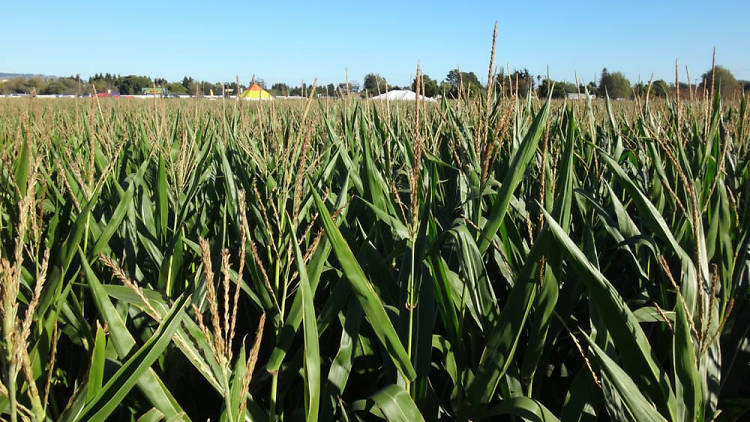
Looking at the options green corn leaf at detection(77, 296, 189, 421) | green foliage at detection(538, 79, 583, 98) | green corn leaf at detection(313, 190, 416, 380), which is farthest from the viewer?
green foliage at detection(538, 79, 583, 98)

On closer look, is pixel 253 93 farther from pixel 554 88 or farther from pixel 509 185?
pixel 554 88

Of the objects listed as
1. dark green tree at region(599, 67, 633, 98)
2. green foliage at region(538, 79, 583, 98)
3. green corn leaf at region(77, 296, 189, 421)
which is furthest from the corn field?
dark green tree at region(599, 67, 633, 98)

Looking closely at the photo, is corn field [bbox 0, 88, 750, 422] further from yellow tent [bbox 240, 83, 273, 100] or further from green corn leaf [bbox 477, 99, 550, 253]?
yellow tent [bbox 240, 83, 273, 100]

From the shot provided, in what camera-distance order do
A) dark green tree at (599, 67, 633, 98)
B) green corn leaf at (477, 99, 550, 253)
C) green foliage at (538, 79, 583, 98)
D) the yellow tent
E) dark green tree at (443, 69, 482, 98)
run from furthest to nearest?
dark green tree at (599, 67, 633, 98) < the yellow tent < dark green tree at (443, 69, 482, 98) < green foliage at (538, 79, 583, 98) < green corn leaf at (477, 99, 550, 253)

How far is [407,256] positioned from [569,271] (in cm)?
38

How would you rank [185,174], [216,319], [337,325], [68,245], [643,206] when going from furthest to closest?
1. [185,174]
2. [337,325]
3. [643,206]
4. [68,245]
5. [216,319]

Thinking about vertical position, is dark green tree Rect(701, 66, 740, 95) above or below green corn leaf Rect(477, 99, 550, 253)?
above

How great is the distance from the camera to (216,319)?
50 centimetres

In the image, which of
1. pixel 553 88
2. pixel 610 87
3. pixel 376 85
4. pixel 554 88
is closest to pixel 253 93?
pixel 376 85

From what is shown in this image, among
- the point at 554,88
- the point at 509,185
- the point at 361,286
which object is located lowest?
the point at 361,286

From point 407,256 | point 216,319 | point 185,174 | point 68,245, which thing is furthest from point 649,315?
point 185,174

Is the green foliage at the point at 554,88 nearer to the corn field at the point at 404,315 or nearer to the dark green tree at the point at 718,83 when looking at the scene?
the corn field at the point at 404,315

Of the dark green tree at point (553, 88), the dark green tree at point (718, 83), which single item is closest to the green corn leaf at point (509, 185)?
the dark green tree at point (553, 88)

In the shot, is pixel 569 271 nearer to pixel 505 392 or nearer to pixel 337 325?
pixel 505 392
